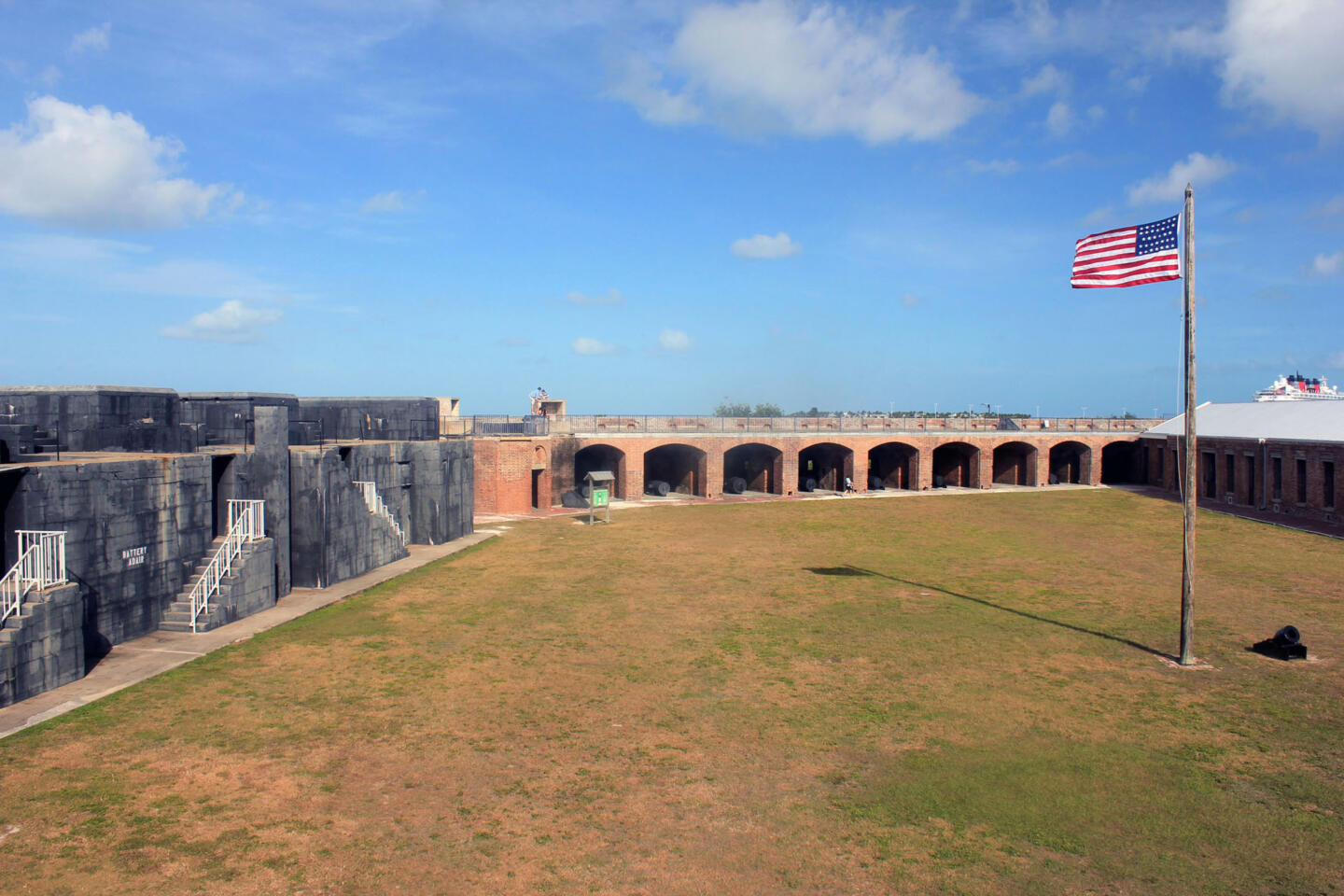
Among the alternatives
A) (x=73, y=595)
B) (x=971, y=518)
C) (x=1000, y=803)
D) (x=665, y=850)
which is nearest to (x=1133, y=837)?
(x=1000, y=803)

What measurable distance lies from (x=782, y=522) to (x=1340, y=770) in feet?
82.8

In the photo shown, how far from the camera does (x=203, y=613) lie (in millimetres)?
17312

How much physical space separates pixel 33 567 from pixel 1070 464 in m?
56.6

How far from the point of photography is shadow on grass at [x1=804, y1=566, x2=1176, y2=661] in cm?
1689

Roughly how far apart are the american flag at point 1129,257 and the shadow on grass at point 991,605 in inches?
297

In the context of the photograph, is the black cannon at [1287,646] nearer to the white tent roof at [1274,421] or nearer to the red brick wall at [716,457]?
the white tent roof at [1274,421]

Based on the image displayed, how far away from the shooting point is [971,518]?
122ft

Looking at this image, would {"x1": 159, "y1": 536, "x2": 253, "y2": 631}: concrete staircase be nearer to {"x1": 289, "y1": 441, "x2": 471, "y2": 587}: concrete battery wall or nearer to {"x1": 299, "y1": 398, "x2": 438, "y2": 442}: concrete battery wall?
{"x1": 289, "y1": 441, "x2": 471, "y2": 587}: concrete battery wall

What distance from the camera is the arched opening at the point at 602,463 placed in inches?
1670

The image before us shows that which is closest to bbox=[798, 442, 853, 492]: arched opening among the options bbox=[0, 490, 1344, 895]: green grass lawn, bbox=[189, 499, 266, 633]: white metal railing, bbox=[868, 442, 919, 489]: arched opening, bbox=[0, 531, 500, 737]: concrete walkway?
bbox=[868, 442, 919, 489]: arched opening

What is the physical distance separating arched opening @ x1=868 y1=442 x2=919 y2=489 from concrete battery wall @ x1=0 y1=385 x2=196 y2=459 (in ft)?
127

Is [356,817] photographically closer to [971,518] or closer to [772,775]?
[772,775]

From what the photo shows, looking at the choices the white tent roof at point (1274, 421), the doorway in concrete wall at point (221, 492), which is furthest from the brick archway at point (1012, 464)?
the doorway in concrete wall at point (221, 492)

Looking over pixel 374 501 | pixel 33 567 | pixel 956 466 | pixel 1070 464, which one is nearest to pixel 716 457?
pixel 956 466
